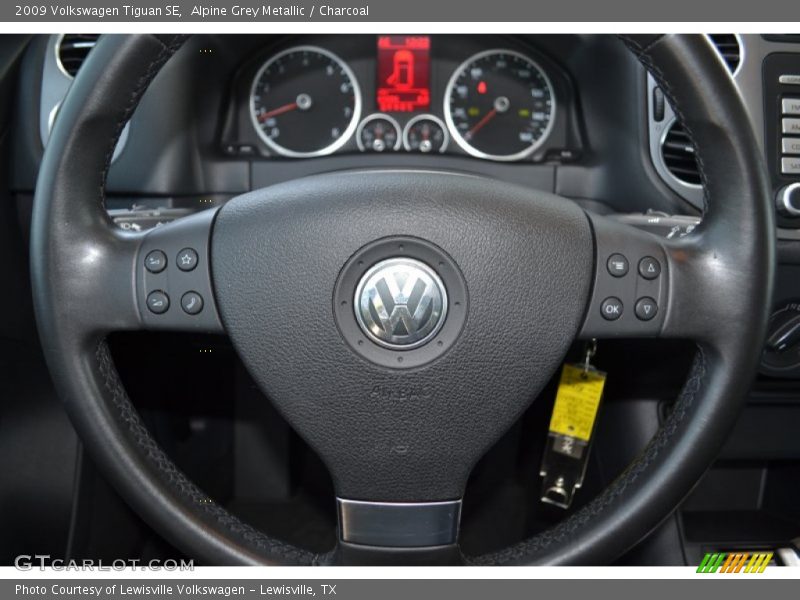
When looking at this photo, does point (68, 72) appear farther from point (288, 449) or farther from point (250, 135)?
point (288, 449)

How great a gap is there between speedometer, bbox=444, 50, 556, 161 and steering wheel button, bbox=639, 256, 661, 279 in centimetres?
85

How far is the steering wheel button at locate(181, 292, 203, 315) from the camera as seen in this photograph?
830mm

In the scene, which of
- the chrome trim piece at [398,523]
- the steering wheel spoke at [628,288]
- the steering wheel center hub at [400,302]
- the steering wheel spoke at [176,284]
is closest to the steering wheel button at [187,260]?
the steering wheel spoke at [176,284]

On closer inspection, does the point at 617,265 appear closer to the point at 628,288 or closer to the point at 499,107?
the point at 628,288

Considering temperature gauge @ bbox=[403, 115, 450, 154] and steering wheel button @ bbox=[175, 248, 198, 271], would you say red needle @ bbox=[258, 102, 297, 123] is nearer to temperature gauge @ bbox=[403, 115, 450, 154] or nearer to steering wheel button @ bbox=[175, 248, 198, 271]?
temperature gauge @ bbox=[403, 115, 450, 154]

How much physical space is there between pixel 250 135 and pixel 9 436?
2.31ft

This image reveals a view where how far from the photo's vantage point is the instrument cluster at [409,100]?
161cm

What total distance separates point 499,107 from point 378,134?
25cm

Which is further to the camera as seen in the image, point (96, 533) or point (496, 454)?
point (496, 454)

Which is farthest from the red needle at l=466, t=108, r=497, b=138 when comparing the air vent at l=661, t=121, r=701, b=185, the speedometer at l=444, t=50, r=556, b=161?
the air vent at l=661, t=121, r=701, b=185

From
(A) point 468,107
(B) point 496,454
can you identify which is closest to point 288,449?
(B) point 496,454

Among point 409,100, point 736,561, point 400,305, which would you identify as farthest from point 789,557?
point 409,100

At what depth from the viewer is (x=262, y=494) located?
1.89m

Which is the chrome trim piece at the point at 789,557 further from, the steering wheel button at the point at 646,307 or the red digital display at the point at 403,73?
the red digital display at the point at 403,73
